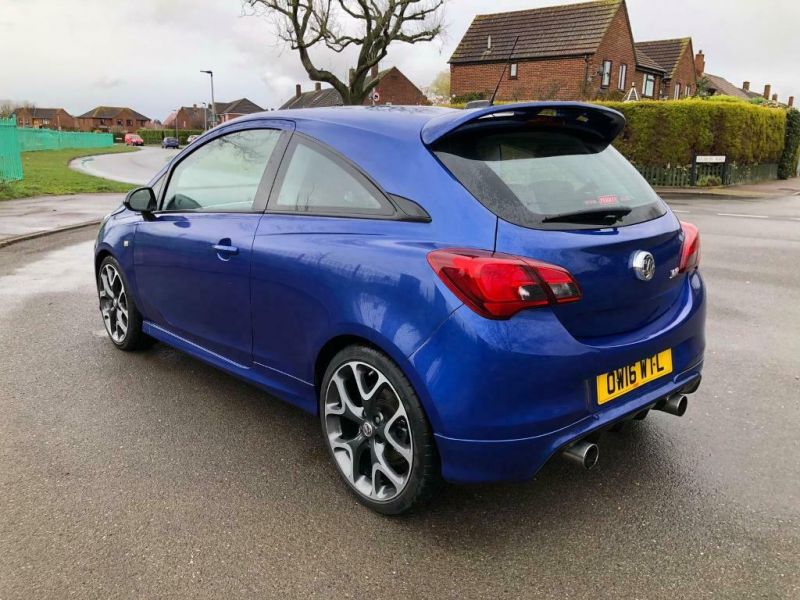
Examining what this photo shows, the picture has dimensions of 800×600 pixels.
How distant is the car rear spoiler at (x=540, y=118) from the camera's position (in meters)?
2.62

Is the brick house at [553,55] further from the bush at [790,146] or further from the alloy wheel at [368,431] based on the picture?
the alloy wheel at [368,431]

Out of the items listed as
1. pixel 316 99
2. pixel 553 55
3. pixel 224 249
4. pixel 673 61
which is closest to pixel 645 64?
pixel 673 61

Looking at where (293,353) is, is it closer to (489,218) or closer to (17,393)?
(489,218)

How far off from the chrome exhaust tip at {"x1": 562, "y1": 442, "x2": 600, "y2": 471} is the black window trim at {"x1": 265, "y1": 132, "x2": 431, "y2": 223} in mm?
1033

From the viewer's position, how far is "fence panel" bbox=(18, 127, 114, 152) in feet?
→ 136

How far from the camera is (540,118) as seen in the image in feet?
9.24

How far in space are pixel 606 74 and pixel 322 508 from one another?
40.2 metres

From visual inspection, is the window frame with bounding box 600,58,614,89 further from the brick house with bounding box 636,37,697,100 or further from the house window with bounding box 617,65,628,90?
the brick house with bounding box 636,37,697,100

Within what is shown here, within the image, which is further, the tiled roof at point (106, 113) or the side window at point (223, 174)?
the tiled roof at point (106, 113)

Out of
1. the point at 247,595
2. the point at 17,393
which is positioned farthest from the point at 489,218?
the point at 17,393

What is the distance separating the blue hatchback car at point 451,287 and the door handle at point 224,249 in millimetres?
11

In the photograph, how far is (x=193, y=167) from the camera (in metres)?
4.07

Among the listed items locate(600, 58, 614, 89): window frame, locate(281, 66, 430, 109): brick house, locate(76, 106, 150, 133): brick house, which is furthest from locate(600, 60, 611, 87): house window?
locate(76, 106, 150, 133): brick house

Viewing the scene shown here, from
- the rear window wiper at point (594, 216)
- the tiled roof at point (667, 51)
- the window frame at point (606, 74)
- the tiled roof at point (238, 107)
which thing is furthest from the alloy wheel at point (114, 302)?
the tiled roof at point (238, 107)
